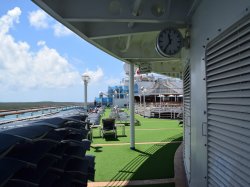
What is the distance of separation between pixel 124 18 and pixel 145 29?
1.21 meters

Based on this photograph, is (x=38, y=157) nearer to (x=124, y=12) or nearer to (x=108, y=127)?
(x=124, y=12)

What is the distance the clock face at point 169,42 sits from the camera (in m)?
6.36

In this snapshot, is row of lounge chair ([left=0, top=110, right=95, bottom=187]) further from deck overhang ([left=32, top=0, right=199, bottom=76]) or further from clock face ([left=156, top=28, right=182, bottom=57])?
clock face ([left=156, top=28, right=182, bottom=57])

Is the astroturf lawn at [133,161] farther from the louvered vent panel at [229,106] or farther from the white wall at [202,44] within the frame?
the louvered vent panel at [229,106]

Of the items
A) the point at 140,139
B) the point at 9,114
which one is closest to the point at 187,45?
the point at 9,114

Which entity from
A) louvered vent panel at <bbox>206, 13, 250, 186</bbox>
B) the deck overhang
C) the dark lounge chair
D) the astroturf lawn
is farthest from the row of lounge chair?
the dark lounge chair

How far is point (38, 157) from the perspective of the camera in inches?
96.7

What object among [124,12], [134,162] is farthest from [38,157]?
[134,162]

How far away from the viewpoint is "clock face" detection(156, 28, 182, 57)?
6.36m

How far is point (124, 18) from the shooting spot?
5980 mm

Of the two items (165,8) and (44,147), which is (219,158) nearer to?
(44,147)

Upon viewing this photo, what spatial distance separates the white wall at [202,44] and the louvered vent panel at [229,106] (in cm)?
14

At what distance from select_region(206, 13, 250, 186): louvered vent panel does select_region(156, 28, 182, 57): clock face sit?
204 cm

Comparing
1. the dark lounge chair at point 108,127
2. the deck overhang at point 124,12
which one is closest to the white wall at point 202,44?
the deck overhang at point 124,12
